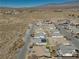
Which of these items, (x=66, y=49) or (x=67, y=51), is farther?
(x=66, y=49)

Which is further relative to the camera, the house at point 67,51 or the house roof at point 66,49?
the house roof at point 66,49

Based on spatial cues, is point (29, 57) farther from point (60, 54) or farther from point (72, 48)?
point (72, 48)

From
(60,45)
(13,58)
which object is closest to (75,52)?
(60,45)

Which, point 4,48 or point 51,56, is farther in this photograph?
point 4,48

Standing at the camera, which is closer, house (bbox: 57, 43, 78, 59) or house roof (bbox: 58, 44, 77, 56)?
house (bbox: 57, 43, 78, 59)

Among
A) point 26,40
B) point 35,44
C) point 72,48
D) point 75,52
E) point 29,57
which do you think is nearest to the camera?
point 29,57

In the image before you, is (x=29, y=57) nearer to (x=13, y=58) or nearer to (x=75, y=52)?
(x=13, y=58)

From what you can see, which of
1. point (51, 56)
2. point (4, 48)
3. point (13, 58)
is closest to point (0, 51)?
point (4, 48)

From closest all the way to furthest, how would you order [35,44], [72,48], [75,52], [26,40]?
[75,52], [72,48], [35,44], [26,40]

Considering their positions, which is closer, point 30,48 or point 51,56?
point 51,56
